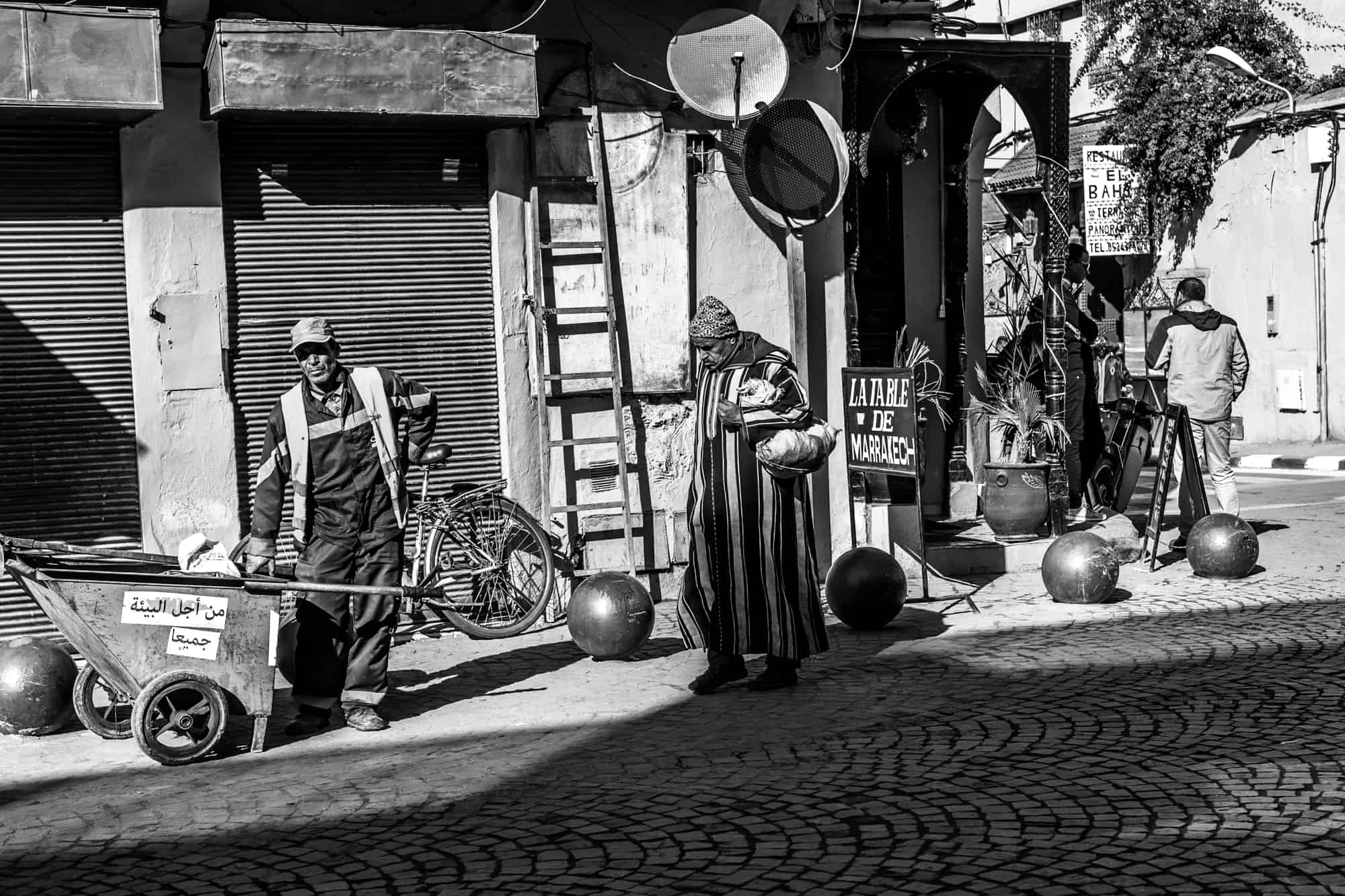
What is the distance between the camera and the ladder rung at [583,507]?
10328mm

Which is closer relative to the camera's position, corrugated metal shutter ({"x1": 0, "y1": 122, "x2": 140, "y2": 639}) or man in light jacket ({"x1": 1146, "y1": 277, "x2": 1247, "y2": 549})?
corrugated metal shutter ({"x1": 0, "y1": 122, "x2": 140, "y2": 639})

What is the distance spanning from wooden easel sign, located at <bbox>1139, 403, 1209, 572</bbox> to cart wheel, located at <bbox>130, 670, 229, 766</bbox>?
22.6ft

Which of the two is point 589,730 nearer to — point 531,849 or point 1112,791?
point 531,849

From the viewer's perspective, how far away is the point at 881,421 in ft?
32.9

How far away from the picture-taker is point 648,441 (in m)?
10.7

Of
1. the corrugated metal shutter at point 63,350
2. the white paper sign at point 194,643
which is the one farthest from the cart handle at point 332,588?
the corrugated metal shutter at point 63,350

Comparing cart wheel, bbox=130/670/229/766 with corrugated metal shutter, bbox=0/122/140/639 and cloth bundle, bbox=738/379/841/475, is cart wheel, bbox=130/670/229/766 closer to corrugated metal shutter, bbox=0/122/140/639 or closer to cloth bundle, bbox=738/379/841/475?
cloth bundle, bbox=738/379/841/475

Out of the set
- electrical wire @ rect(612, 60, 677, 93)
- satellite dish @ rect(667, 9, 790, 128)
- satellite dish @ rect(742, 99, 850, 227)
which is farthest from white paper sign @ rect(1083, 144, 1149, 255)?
electrical wire @ rect(612, 60, 677, 93)

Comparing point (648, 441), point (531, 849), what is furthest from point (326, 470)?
point (648, 441)

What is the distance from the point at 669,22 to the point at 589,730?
18.4 ft

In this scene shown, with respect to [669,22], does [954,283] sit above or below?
below

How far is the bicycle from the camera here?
381 inches

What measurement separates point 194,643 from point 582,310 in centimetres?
427

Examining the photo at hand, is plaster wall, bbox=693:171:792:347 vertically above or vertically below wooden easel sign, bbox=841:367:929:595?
above
